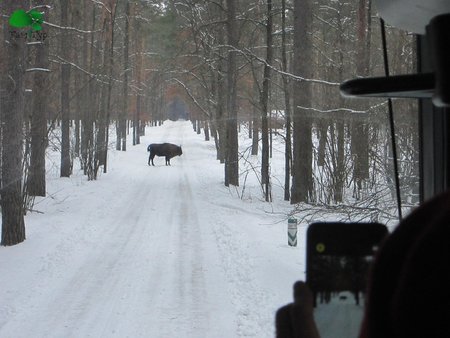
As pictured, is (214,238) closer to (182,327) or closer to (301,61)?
(182,327)

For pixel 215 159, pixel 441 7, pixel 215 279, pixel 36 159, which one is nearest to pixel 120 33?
pixel 215 159

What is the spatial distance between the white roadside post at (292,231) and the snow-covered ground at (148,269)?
141 mm

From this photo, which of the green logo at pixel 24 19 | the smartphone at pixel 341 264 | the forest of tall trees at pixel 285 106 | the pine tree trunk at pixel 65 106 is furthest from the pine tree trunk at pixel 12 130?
the pine tree trunk at pixel 65 106

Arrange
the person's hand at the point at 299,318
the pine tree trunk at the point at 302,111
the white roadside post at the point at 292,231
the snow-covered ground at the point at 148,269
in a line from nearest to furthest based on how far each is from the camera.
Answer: the person's hand at the point at 299,318 < the snow-covered ground at the point at 148,269 < the white roadside post at the point at 292,231 < the pine tree trunk at the point at 302,111

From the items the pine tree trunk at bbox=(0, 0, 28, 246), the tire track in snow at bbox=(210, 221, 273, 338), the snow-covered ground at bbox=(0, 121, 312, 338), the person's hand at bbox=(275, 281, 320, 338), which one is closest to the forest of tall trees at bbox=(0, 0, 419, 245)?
the pine tree trunk at bbox=(0, 0, 28, 246)

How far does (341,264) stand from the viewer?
1.51 metres

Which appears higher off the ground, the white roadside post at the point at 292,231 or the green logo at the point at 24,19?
the green logo at the point at 24,19

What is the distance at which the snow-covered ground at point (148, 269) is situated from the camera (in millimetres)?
6414

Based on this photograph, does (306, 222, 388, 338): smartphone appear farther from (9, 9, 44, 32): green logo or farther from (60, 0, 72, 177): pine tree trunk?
(60, 0, 72, 177): pine tree trunk

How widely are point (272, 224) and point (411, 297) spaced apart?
12.4m

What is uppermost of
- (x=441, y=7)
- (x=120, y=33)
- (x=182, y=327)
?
(x=120, y=33)

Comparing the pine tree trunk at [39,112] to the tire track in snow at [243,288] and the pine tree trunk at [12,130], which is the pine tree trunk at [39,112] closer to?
the pine tree trunk at [12,130]

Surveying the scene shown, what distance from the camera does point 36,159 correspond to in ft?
52.9

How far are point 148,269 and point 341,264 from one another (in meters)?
7.55
